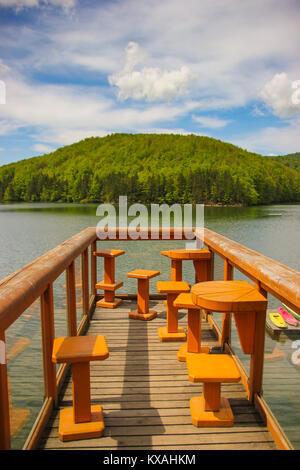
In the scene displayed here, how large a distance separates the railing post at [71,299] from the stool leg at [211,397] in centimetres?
145

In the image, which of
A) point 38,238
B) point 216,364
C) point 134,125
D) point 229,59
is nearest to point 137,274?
point 216,364

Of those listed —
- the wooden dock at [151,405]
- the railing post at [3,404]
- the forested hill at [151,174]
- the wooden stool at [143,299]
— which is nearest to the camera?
the railing post at [3,404]

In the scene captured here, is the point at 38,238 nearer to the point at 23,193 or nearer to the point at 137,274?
the point at 137,274

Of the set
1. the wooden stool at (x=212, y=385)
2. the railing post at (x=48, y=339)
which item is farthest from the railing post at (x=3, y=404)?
the wooden stool at (x=212, y=385)

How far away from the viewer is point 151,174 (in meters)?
97.2

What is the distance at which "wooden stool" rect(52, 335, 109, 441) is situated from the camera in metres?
2.28

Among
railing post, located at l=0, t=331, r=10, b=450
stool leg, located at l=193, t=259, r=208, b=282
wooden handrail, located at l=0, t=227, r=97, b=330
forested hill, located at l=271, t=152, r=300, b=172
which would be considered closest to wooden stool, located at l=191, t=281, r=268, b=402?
wooden handrail, located at l=0, t=227, r=97, b=330

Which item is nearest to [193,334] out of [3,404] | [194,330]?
[194,330]

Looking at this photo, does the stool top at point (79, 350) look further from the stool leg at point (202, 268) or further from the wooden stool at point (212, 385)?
the stool leg at point (202, 268)

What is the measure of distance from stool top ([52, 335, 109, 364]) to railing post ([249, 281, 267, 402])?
3.48ft

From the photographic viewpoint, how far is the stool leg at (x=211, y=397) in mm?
2477

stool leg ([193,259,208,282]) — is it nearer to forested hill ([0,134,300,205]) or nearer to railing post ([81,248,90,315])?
railing post ([81,248,90,315])


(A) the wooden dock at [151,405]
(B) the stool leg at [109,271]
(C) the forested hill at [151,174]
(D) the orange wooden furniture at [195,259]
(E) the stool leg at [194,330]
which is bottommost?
(A) the wooden dock at [151,405]

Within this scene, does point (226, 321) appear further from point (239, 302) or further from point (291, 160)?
point (291, 160)
